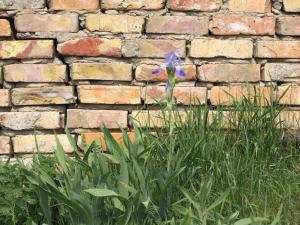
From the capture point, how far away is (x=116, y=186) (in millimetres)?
2170

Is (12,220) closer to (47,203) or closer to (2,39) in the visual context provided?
(47,203)

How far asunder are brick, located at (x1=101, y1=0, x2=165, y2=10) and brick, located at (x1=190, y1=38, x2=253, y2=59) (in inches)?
11.1

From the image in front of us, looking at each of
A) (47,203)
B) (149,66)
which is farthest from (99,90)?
(47,203)

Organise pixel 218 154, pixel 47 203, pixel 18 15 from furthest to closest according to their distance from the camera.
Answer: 1. pixel 18 15
2. pixel 218 154
3. pixel 47 203

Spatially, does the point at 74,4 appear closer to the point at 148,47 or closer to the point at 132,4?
the point at 132,4

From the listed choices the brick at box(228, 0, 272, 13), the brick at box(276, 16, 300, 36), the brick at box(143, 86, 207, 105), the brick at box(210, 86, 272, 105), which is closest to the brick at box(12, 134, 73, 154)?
the brick at box(143, 86, 207, 105)

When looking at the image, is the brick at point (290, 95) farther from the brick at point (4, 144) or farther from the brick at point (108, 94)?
the brick at point (4, 144)

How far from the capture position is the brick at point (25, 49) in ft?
9.34

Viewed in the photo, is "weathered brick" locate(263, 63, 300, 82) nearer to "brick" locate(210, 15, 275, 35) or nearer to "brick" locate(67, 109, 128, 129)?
"brick" locate(210, 15, 275, 35)

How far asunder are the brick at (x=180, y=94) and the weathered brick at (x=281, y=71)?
370 millimetres

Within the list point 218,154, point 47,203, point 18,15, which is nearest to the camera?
point 47,203

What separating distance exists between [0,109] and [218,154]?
123 centimetres

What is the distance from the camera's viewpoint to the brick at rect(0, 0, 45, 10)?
9.32 feet

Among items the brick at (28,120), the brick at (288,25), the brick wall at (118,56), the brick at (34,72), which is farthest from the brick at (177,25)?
the brick at (28,120)
